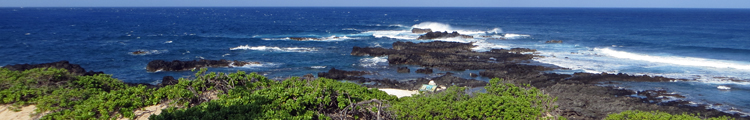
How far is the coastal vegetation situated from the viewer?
29.8ft

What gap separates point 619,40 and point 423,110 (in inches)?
1867

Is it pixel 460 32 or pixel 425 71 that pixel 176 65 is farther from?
pixel 460 32

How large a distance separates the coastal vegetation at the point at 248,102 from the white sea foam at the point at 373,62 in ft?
71.1

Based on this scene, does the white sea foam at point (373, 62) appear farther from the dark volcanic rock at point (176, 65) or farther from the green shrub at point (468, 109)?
the green shrub at point (468, 109)

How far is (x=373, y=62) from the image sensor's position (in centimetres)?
3541

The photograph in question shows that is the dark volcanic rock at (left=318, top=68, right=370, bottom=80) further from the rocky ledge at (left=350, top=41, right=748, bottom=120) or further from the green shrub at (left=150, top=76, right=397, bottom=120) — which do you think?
the green shrub at (left=150, top=76, right=397, bottom=120)

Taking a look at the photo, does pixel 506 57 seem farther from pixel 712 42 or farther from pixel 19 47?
pixel 19 47

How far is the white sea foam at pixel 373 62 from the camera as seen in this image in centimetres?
3397

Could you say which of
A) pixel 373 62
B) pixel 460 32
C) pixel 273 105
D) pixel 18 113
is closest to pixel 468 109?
pixel 273 105

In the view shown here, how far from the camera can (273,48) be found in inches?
1759

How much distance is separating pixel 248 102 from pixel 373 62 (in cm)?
2598

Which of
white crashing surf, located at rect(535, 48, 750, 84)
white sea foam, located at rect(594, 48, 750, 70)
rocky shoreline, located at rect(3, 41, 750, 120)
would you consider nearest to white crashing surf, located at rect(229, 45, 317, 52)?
rocky shoreline, located at rect(3, 41, 750, 120)

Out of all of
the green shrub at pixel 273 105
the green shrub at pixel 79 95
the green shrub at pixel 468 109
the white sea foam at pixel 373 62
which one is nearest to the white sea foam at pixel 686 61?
the white sea foam at pixel 373 62

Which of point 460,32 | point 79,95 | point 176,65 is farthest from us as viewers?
point 460,32
